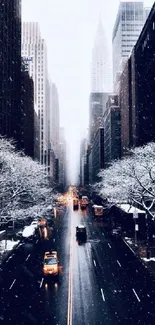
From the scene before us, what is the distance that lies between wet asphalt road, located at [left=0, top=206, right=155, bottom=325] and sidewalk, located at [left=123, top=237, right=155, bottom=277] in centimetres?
62

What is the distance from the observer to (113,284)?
23.2 m

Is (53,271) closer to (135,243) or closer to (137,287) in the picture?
(137,287)

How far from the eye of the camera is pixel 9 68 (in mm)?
77312

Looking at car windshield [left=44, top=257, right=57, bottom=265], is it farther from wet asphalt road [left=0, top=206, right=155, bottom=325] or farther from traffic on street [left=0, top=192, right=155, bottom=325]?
wet asphalt road [left=0, top=206, right=155, bottom=325]

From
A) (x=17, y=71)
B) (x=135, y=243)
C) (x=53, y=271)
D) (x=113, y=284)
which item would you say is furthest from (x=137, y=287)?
(x=17, y=71)

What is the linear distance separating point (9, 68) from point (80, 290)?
214 ft

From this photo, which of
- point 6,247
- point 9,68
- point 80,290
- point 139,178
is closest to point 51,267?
point 80,290

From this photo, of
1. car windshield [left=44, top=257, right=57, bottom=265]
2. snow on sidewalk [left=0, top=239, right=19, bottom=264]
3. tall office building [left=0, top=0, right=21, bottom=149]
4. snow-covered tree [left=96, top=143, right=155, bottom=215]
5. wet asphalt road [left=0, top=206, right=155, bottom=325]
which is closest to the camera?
wet asphalt road [left=0, top=206, right=155, bottom=325]

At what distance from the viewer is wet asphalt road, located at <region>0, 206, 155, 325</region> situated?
56.7ft

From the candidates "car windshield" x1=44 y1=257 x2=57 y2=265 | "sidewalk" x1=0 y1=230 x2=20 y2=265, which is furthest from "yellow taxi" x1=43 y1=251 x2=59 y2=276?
"sidewalk" x1=0 y1=230 x2=20 y2=265

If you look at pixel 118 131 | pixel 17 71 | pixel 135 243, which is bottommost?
pixel 135 243

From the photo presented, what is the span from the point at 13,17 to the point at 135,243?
228ft

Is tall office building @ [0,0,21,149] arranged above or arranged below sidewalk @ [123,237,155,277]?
above

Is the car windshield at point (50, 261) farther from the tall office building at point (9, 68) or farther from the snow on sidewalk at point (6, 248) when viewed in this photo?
the tall office building at point (9, 68)
